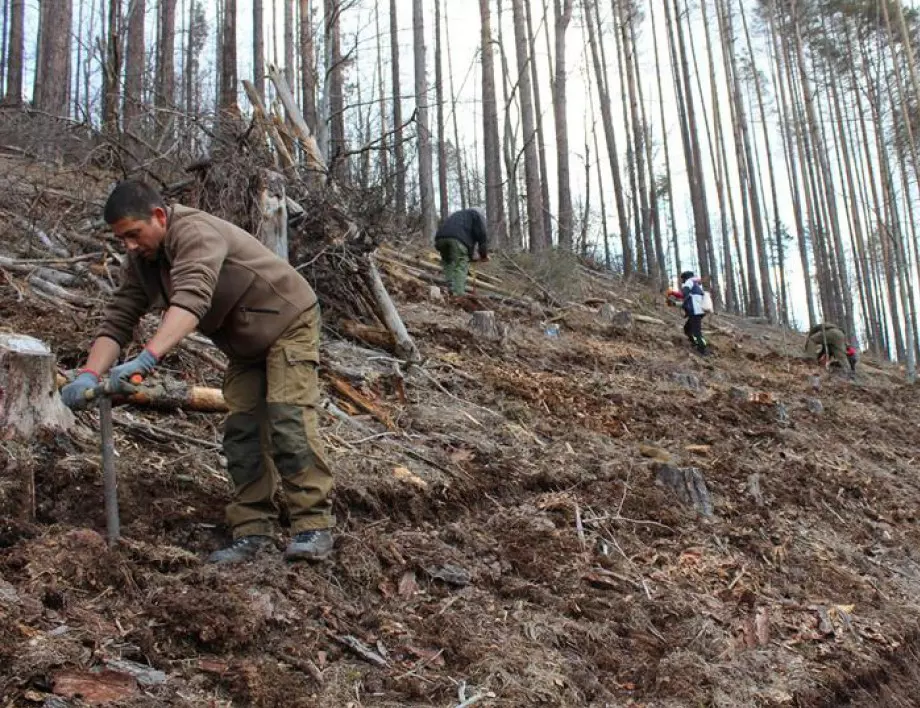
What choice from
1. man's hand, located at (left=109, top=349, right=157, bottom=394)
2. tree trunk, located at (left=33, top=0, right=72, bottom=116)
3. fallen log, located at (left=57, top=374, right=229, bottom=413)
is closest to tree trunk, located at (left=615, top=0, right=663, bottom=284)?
tree trunk, located at (left=33, top=0, right=72, bottom=116)

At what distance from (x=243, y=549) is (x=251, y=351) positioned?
0.81 meters

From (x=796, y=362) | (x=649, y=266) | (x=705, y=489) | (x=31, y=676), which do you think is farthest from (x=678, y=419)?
(x=649, y=266)

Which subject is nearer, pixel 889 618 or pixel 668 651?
pixel 668 651

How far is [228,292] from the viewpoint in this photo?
3166 millimetres

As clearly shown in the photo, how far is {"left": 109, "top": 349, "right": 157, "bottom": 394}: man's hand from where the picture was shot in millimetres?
2619

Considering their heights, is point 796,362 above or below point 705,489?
above

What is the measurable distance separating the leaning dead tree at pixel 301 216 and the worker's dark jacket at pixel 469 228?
264cm

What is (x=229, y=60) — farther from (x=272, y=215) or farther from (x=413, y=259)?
(x=272, y=215)

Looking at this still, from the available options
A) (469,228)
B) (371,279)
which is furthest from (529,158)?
(371,279)

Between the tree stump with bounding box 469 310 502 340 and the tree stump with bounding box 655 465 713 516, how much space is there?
3.19 m

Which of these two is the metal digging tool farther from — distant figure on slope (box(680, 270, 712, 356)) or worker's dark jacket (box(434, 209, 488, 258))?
distant figure on slope (box(680, 270, 712, 356))

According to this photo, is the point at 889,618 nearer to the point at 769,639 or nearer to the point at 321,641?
the point at 769,639

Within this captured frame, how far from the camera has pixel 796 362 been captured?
12.6 metres

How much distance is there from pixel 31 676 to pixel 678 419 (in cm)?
582
